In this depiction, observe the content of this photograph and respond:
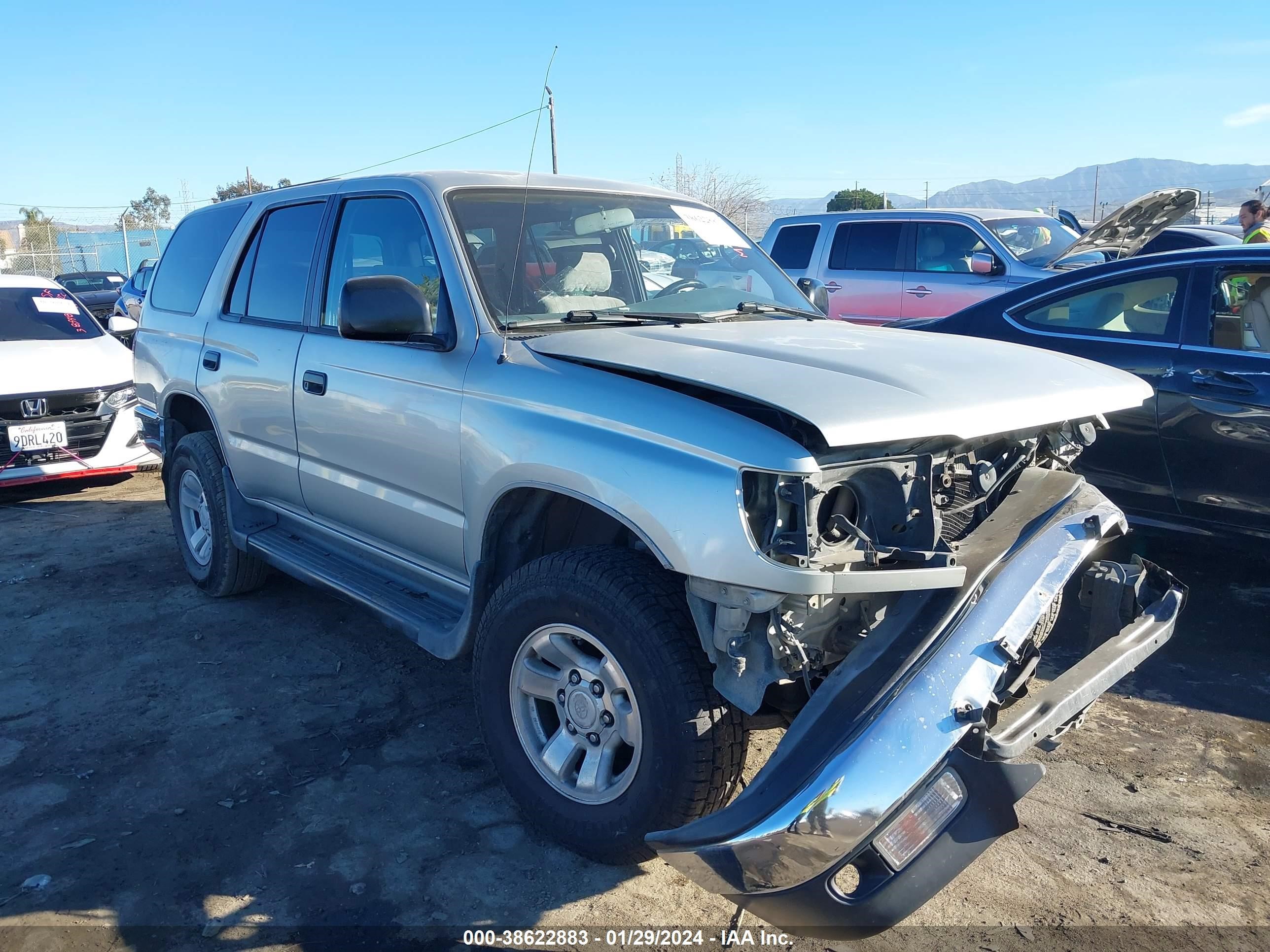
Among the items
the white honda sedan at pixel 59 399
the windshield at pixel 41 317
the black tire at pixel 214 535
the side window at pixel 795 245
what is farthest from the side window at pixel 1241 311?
the windshield at pixel 41 317

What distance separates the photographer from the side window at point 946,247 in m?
9.73

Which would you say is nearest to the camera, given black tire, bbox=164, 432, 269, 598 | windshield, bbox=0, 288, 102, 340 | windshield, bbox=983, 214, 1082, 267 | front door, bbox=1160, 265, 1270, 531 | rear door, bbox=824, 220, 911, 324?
front door, bbox=1160, 265, 1270, 531

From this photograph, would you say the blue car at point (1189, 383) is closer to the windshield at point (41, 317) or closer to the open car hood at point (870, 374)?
the open car hood at point (870, 374)

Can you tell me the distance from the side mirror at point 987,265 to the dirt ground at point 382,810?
5.19 metres

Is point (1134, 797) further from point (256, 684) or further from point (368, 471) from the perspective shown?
point (256, 684)

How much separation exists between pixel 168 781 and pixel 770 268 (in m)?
3.16

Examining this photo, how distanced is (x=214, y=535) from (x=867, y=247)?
7546 mm

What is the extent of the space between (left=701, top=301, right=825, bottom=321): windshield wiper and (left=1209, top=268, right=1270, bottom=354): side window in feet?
6.93

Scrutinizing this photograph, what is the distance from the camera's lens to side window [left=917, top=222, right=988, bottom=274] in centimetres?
973

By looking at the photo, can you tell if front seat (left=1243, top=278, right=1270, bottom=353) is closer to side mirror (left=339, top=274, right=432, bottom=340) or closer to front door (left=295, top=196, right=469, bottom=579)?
front door (left=295, top=196, right=469, bottom=579)

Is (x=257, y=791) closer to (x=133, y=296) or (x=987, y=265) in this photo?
(x=987, y=265)

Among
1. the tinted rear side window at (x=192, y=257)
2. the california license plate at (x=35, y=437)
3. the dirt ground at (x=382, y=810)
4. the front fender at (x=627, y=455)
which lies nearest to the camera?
the front fender at (x=627, y=455)

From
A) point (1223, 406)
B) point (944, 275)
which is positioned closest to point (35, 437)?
point (1223, 406)

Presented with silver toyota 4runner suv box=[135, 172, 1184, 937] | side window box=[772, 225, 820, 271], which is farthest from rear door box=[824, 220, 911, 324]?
silver toyota 4runner suv box=[135, 172, 1184, 937]
